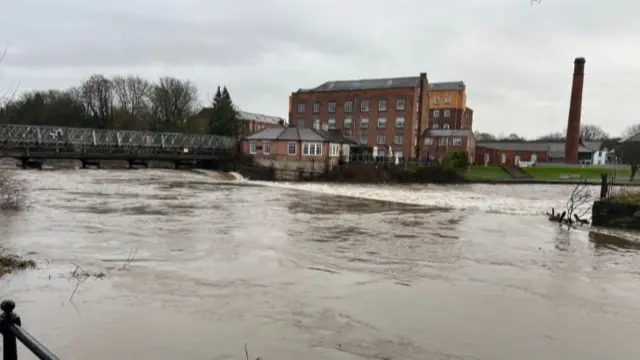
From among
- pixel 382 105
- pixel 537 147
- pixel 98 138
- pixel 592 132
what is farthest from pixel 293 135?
pixel 592 132

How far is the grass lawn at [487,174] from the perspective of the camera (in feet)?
159

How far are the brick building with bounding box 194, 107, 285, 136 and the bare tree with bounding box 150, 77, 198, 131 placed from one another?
2668 mm

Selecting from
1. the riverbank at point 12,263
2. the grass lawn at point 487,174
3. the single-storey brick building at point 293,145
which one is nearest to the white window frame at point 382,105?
the single-storey brick building at point 293,145

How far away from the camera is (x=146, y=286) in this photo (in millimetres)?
8648

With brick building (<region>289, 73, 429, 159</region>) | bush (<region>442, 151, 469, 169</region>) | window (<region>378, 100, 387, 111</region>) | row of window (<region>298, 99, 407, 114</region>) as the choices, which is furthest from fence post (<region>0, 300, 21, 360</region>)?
window (<region>378, 100, 387, 111</region>)

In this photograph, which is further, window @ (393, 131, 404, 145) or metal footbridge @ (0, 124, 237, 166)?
window @ (393, 131, 404, 145)

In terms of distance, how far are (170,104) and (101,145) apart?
2585 cm

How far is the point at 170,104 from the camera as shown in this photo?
72250 mm

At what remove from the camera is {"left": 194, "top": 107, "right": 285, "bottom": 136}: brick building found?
250 ft

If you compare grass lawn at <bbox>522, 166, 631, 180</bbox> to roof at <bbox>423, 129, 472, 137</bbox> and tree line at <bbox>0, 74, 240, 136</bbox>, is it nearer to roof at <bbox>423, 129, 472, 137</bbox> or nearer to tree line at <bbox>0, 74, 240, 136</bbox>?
roof at <bbox>423, 129, 472, 137</bbox>

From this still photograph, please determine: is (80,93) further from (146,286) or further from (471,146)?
(146,286)

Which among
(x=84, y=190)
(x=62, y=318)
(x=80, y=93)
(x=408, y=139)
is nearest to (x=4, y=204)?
(x=84, y=190)

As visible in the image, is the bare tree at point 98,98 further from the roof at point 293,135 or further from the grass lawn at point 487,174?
the grass lawn at point 487,174

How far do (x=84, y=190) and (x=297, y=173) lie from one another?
2637 centimetres
